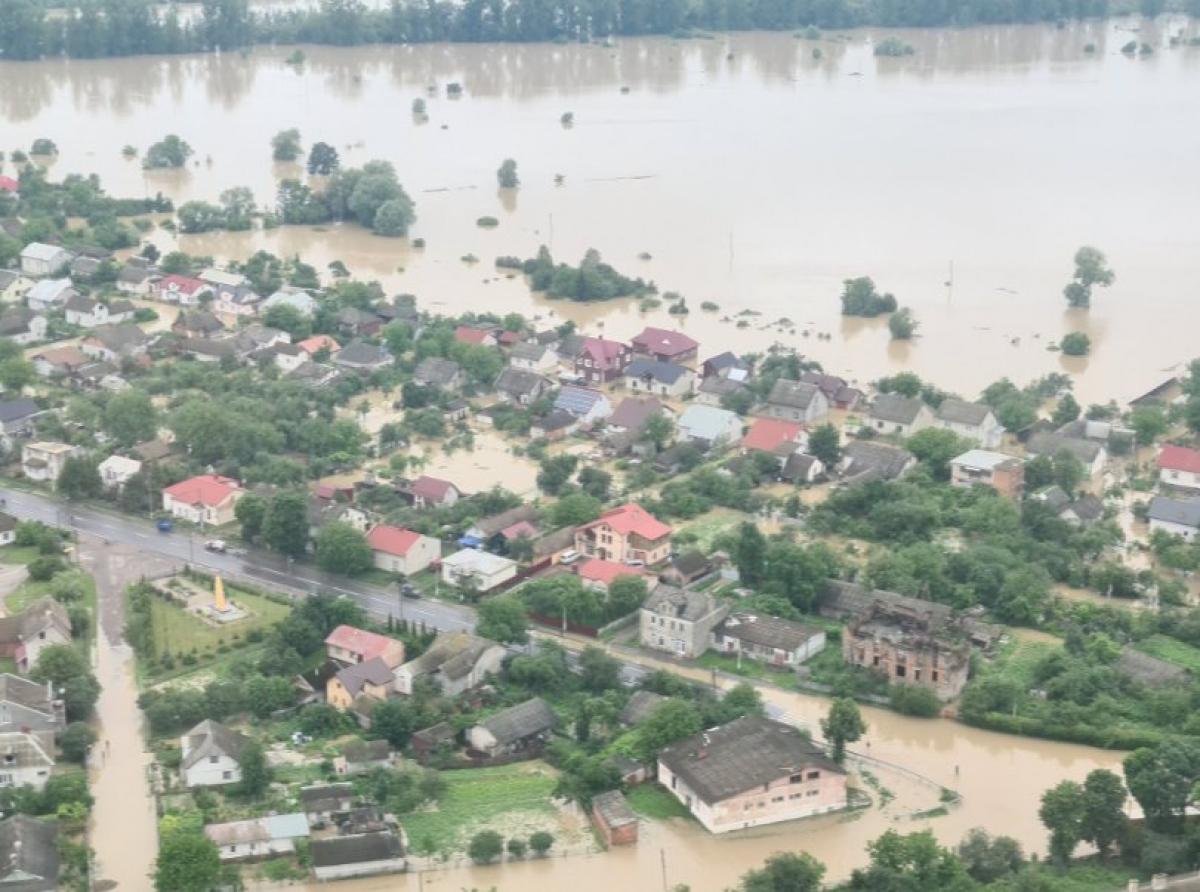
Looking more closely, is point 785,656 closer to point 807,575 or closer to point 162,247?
point 807,575

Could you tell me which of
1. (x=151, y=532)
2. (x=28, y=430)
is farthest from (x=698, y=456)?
(x=28, y=430)

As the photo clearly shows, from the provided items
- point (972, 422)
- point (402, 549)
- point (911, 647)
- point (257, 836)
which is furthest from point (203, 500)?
point (972, 422)

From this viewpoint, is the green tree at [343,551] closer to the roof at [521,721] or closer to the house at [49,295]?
the roof at [521,721]

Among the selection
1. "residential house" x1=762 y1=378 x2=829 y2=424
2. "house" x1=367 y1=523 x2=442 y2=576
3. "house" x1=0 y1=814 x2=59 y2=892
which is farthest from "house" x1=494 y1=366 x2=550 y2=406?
"house" x1=0 y1=814 x2=59 y2=892

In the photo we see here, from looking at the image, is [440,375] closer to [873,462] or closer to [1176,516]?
[873,462]

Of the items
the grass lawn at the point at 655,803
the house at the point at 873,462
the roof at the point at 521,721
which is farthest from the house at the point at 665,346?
the grass lawn at the point at 655,803

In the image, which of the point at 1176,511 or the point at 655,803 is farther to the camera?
the point at 1176,511
